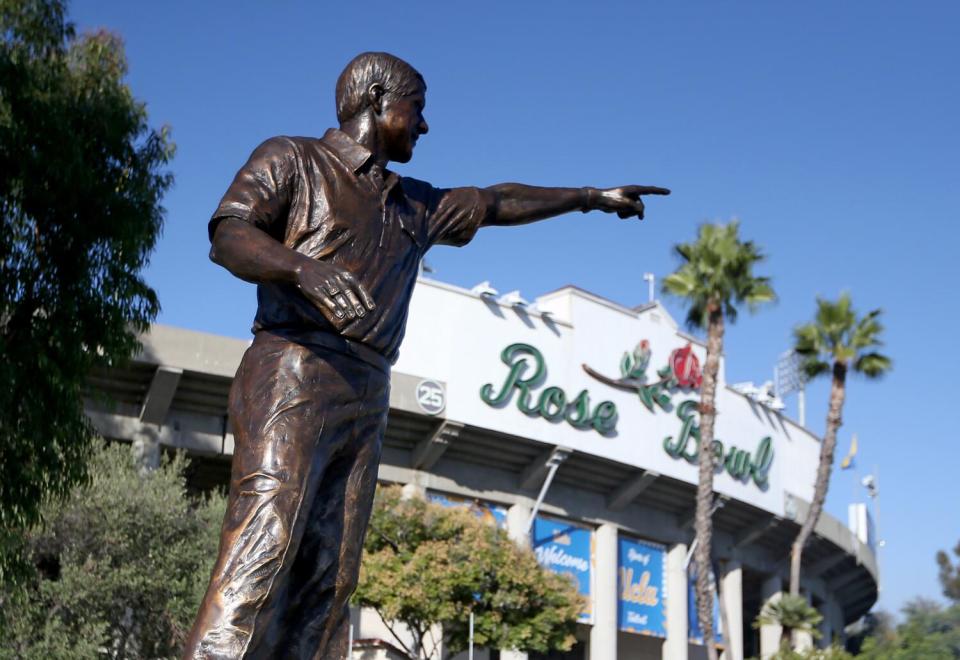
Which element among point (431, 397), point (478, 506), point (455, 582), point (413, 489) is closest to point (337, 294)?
point (455, 582)

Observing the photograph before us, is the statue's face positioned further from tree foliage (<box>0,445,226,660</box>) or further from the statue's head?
tree foliage (<box>0,445,226,660</box>)

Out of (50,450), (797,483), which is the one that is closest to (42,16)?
(50,450)

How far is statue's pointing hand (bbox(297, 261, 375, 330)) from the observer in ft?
11.7

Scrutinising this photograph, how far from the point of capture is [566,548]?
39969mm

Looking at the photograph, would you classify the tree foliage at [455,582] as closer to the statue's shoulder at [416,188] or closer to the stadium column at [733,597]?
the stadium column at [733,597]

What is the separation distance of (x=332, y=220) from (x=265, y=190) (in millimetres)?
230

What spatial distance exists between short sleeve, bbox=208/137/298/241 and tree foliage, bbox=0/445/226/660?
18.2 m

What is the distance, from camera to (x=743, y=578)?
5400 centimetres

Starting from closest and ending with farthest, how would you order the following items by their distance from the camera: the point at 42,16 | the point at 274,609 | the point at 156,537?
the point at 274,609, the point at 42,16, the point at 156,537

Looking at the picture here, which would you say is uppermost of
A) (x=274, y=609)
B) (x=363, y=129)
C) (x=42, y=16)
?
(x=42, y=16)

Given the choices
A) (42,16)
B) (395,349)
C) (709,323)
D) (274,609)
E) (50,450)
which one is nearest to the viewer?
(274,609)

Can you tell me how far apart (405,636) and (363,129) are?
3284 cm

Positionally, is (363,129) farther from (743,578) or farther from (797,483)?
(743,578)

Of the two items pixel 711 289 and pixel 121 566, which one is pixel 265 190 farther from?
pixel 711 289
